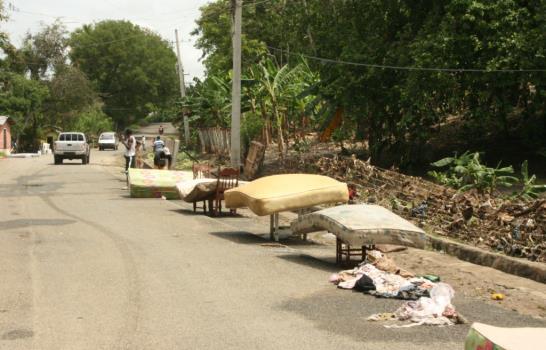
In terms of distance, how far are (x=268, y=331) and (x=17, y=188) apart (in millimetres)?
20446

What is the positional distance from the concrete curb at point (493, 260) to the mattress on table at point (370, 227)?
4.40 ft

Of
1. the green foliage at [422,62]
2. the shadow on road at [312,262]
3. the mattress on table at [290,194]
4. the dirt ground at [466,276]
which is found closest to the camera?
the dirt ground at [466,276]

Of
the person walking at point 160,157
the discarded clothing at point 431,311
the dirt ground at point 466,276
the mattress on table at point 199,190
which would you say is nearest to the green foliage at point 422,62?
the person walking at point 160,157

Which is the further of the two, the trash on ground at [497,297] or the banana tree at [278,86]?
the banana tree at [278,86]

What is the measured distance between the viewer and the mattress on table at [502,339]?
4512mm

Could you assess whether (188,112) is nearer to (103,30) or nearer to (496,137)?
(496,137)

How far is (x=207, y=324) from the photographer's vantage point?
24.7ft

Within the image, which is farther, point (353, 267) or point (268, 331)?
point (353, 267)

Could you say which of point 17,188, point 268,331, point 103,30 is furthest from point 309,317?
point 103,30

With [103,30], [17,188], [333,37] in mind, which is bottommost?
[17,188]

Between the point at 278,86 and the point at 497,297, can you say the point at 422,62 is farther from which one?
the point at 497,297

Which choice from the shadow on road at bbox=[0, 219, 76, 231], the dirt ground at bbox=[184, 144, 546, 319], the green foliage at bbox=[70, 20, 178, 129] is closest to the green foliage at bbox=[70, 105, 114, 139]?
the green foliage at bbox=[70, 20, 178, 129]

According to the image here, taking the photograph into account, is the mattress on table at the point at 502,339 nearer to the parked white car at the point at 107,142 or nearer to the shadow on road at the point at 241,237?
the shadow on road at the point at 241,237

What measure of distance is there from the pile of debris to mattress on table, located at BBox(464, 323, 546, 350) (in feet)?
21.1
